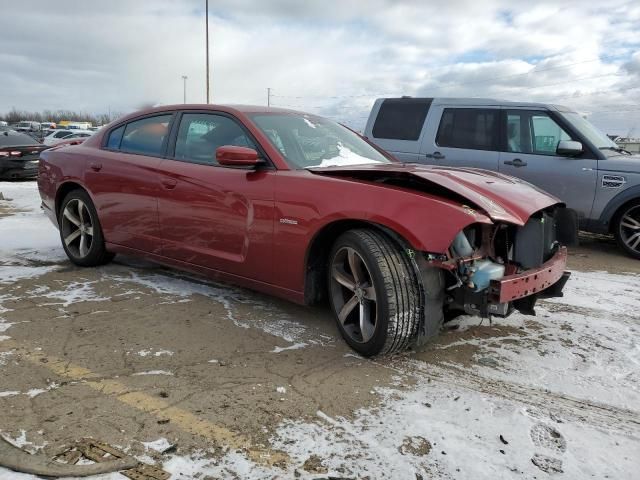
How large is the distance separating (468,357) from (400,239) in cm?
86

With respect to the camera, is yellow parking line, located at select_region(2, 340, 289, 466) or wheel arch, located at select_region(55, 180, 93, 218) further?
wheel arch, located at select_region(55, 180, 93, 218)

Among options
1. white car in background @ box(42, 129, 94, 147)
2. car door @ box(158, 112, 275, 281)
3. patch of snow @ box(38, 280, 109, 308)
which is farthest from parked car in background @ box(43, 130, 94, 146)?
car door @ box(158, 112, 275, 281)

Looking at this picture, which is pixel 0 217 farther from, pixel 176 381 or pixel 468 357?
pixel 468 357

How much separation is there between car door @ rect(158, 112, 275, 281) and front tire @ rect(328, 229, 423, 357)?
547 millimetres

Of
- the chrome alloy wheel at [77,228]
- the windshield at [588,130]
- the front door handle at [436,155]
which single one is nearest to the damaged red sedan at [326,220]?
the chrome alloy wheel at [77,228]

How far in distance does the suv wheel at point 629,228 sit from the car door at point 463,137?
1574mm

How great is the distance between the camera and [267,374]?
117 inches

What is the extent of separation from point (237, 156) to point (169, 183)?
91 cm

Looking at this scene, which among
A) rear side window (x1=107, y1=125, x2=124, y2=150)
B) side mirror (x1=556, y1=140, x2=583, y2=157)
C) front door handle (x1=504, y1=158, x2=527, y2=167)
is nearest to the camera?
rear side window (x1=107, y1=125, x2=124, y2=150)

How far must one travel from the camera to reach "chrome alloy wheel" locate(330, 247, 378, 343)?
10.4 feet

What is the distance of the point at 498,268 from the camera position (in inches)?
117

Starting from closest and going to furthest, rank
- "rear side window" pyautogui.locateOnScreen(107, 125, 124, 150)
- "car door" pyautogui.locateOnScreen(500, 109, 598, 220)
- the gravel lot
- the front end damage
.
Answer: the gravel lot → the front end damage → "rear side window" pyautogui.locateOnScreen(107, 125, 124, 150) → "car door" pyautogui.locateOnScreen(500, 109, 598, 220)

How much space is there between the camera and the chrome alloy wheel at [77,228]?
510cm

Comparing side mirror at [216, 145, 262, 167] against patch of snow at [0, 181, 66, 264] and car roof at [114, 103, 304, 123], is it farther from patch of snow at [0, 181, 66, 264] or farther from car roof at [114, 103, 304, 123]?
patch of snow at [0, 181, 66, 264]
